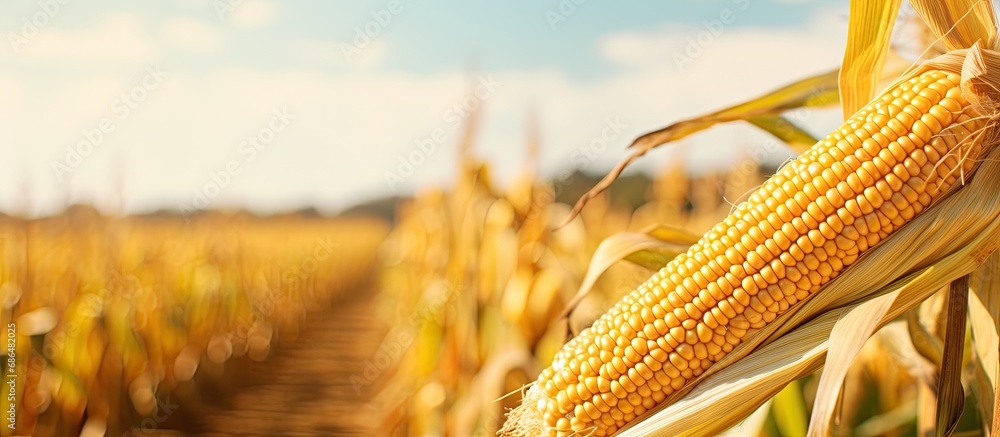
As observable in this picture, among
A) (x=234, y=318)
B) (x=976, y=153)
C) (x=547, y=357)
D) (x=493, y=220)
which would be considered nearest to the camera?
(x=976, y=153)

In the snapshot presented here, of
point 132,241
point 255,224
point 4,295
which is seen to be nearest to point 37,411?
point 4,295

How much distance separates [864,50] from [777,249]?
1.96 ft

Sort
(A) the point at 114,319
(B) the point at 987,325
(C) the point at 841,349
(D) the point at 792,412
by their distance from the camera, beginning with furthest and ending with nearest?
1. (A) the point at 114,319
2. (D) the point at 792,412
3. (B) the point at 987,325
4. (C) the point at 841,349

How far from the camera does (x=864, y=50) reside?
5.13ft

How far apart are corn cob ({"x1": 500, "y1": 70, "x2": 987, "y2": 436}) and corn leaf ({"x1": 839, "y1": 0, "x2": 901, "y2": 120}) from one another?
0.48 feet

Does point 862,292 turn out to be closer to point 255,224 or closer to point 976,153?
point 976,153

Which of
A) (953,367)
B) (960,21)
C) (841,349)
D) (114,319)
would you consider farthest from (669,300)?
(114,319)

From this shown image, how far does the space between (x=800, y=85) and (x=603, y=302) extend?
2.10 meters

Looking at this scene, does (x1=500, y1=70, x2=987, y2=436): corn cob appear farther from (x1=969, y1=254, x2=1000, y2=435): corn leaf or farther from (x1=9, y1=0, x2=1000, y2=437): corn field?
(x1=969, y1=254, x2=1000, y2=435): corn leaf

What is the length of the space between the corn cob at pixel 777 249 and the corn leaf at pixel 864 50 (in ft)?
0.48

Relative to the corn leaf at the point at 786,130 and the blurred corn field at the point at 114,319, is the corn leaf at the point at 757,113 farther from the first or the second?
the blurred corn field at the point at 114,319

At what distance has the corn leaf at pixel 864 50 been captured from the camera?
1.52m

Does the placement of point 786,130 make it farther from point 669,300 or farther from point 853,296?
point 669,300

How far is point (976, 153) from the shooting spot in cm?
137
